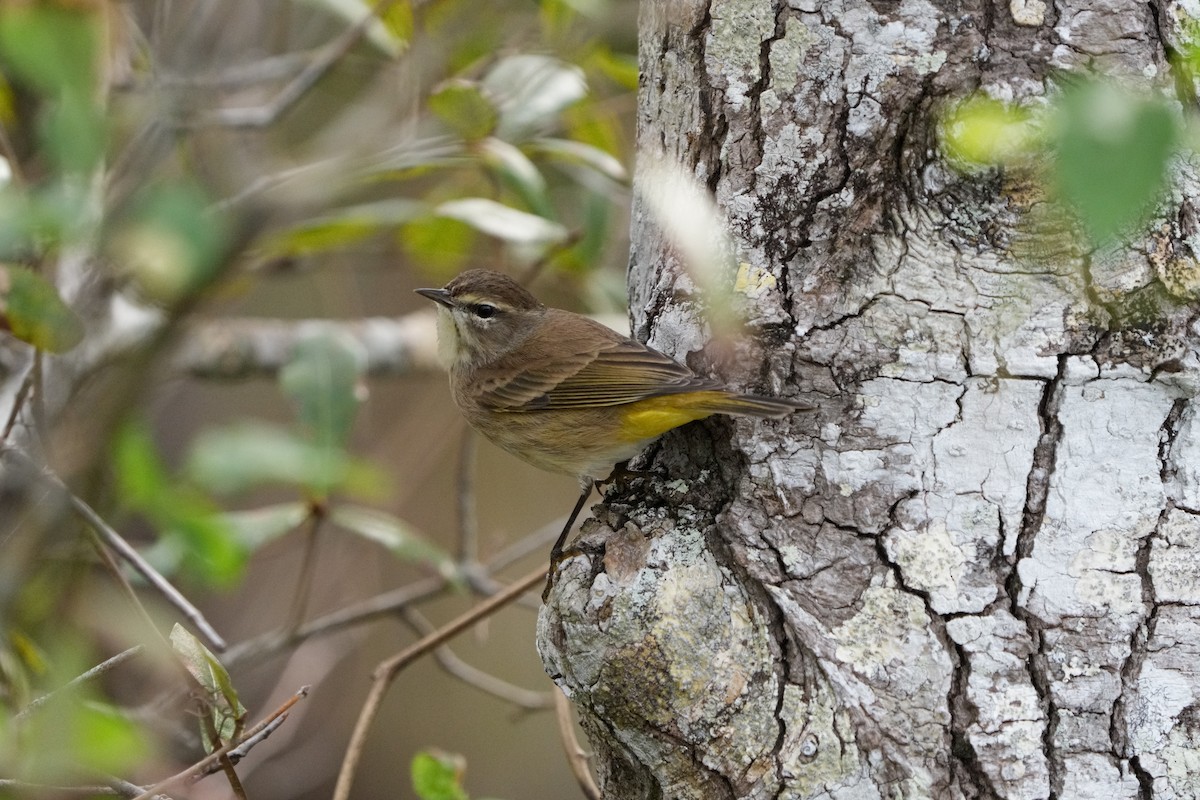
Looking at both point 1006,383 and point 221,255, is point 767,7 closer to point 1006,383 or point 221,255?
point 1006,383

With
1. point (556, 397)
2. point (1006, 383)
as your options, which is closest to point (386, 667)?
point (556, 397)

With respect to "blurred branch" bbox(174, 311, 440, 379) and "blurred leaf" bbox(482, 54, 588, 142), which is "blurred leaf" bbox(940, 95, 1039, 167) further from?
"blurred branch" bbox(174, 311, 440, 379)

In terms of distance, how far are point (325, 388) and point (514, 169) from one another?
0.92m

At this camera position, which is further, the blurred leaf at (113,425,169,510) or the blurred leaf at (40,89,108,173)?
the blurred leaf at (113,425,169,510)

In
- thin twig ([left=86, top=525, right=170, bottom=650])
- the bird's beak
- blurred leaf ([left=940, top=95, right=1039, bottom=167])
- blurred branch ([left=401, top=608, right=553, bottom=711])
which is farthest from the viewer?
the bird's beak

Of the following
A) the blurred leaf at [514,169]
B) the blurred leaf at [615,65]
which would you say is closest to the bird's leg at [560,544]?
the blurred leaf at [514,169]

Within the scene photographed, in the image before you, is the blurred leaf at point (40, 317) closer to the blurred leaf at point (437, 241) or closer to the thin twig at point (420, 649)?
the thin twig at point (420, 649)

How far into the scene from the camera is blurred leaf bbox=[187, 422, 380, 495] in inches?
124

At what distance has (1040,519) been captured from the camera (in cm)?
225

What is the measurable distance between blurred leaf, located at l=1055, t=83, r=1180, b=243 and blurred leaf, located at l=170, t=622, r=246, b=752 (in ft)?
5.74

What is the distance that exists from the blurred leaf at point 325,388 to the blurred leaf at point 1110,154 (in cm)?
258

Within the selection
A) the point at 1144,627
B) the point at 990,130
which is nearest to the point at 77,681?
the point at 990,130

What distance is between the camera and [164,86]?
2641mm

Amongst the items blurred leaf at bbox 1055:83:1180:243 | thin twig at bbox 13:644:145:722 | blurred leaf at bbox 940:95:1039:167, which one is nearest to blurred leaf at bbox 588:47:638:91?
blurred leaf at bbox 940:95:1039:167
